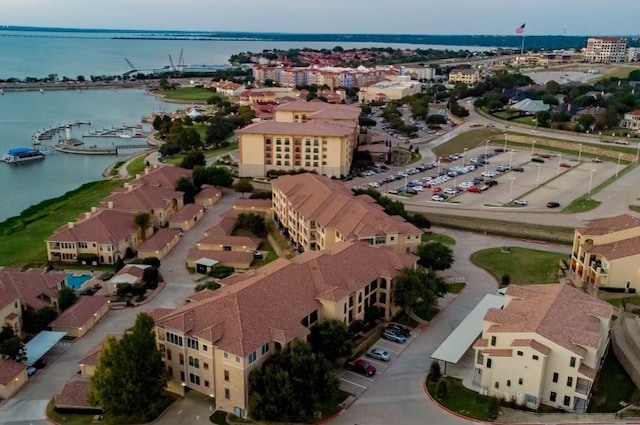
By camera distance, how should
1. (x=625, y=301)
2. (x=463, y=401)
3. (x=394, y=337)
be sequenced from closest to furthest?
(x=463, y=401)
(x=394, y=337)
(x=625, y=301)

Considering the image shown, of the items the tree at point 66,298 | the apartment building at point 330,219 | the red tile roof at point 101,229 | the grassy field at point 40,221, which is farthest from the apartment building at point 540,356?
the grassy field at point 40,221

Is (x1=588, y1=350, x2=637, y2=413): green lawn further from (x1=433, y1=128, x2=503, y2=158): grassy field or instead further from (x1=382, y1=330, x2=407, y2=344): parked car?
(x1=433, y1=128, x2=503, y2=158): grassy field

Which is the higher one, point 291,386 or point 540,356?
point 540,356

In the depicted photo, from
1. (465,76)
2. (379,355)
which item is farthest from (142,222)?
(465,76)

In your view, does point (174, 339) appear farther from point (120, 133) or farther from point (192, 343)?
point (120, 133)

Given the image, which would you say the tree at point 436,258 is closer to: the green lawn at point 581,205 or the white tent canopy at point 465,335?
the white tent canopy at point 465,335

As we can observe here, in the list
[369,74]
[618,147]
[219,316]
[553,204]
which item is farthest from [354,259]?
[369,74]

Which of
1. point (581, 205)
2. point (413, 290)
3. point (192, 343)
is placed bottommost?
point (581, 205)
